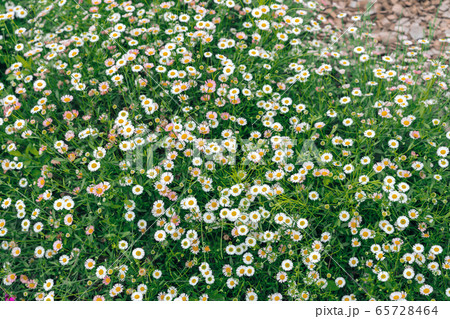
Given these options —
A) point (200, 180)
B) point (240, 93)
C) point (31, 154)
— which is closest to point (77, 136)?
point (31, 154)

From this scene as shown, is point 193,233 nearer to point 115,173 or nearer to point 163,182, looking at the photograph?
point 163,182

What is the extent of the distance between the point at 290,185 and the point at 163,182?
0.91 metres

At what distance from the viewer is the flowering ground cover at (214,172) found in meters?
2.41

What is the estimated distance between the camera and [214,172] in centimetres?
258

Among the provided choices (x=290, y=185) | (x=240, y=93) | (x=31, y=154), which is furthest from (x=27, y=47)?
(x=290, y=185)

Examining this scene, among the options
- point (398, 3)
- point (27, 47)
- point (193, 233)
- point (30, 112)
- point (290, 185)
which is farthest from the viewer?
point (398, 3)

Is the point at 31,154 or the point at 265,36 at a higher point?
the point at 265,36

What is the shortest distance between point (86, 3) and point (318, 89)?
94.4 inches

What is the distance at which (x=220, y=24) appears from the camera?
3.36 m

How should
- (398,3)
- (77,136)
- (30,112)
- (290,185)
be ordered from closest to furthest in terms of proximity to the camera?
(290,185)
(77,136)
(30,112)
(398,3)

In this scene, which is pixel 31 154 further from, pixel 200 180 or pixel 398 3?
pixel 398 3

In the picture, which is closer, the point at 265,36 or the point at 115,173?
the point at 115,173

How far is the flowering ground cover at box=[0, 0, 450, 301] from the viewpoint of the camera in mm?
2414

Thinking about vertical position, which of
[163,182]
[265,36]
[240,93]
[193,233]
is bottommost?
[193,233]
